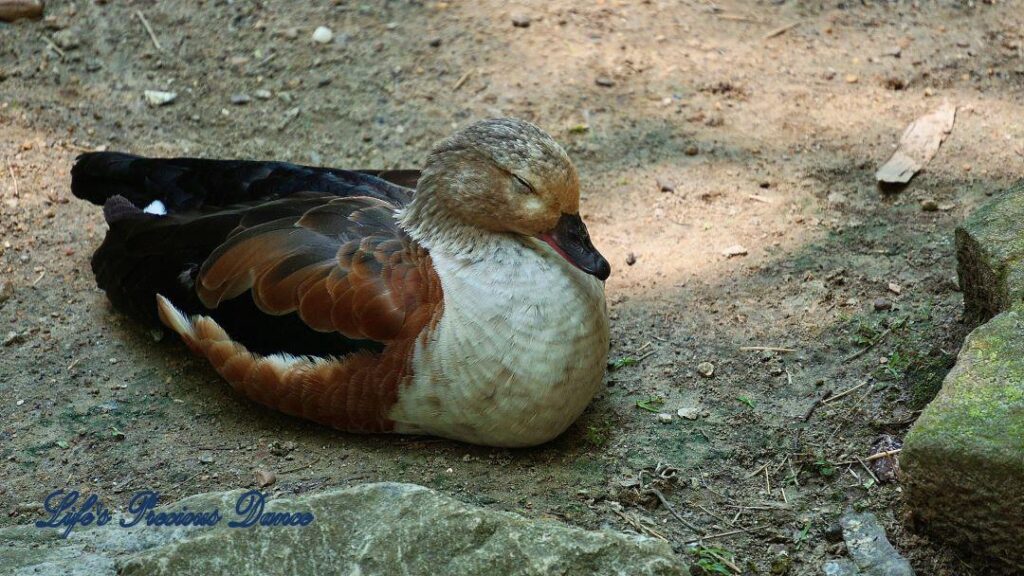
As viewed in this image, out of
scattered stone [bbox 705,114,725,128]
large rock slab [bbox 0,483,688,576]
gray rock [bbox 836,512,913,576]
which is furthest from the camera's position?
scattered stone [bbox 705,114,725,128]

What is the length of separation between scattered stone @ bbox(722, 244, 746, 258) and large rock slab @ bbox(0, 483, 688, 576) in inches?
94.8

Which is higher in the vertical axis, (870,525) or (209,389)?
(870,525)

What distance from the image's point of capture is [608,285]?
4945mm

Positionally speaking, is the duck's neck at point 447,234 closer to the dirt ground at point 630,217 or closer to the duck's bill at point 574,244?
the duck's bill at point 574,244

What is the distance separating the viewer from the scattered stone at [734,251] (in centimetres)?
500

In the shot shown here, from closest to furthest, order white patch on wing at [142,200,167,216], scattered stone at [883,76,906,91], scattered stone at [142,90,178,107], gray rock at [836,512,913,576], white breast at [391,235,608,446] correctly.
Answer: gray rock at [836,512,913,576] → white breast at [391,235,608,446] → white patch on wing at [142,200,167,216] → scattered stone at [883,76,906,91] → scattered stone at [142,90,178,107]

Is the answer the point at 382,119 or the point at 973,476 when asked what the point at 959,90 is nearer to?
the point at 382,119

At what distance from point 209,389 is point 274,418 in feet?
1.20

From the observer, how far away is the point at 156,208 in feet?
15.7

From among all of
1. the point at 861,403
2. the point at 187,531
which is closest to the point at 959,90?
the point at 861,403

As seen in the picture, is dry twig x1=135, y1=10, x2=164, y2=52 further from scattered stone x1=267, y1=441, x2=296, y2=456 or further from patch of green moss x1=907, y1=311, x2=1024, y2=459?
patch of green moss x1=907, y1=311, x2=1024, y2=459

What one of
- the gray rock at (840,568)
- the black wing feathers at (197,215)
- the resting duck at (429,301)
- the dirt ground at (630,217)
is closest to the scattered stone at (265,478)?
the dirt ground at (630,217)

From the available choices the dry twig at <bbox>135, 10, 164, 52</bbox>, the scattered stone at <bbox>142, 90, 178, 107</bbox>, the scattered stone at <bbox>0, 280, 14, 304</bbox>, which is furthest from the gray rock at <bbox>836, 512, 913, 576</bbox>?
the dry twig at <bbox>135, 10, 164, 52</bbox>

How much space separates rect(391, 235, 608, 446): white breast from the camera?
12.1 feet
